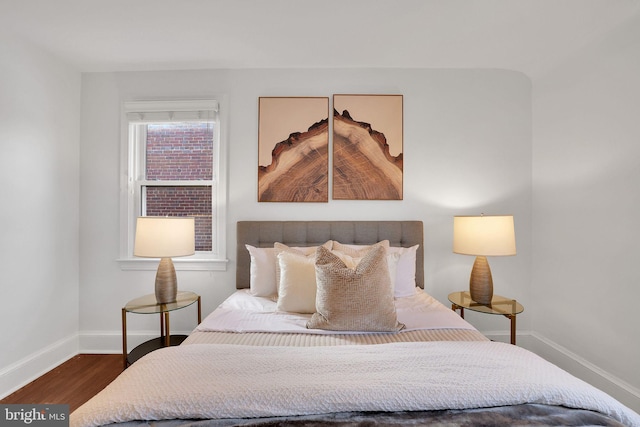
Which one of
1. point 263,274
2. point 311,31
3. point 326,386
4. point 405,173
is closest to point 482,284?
point 405,173

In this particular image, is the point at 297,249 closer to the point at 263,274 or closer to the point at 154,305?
the point at 263,274

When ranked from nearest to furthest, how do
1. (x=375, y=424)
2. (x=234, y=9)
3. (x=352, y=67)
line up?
(x=375, y=424), (x=234, y=9), (x=352, y=67)

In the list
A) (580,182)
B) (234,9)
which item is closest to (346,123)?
(234,9)

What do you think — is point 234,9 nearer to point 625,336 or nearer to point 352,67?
point 352,67

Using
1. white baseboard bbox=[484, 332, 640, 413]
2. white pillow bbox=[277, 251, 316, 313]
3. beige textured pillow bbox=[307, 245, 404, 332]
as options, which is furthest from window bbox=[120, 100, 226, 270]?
white baseboard bbox=[484, 332, 640, 413]

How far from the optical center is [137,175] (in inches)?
114

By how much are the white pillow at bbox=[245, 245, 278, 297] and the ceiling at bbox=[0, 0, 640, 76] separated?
63.7 inches

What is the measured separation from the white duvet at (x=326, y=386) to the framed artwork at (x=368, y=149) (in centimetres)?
169

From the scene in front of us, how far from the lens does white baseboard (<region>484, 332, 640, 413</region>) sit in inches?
77.6

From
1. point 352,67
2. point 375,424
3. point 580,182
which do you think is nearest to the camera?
point 375,424

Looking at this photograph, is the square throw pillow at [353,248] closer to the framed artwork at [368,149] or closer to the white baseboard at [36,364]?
the framed artwork at [368,149]

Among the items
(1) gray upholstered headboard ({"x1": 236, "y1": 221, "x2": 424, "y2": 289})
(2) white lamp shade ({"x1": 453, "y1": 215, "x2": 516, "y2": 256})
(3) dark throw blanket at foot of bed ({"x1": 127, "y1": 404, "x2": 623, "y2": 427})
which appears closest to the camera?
(3) dark throw blanket at foot of bed ({"x1": 127, "y1": 404, "x2": 623, "y2": 427})

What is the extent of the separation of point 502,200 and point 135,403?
2975mm

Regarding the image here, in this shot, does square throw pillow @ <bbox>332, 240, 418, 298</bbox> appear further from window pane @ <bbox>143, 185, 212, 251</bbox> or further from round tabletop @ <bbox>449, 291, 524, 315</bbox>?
window pane @ <bbox>143, 185, 212, 251</bbox>
